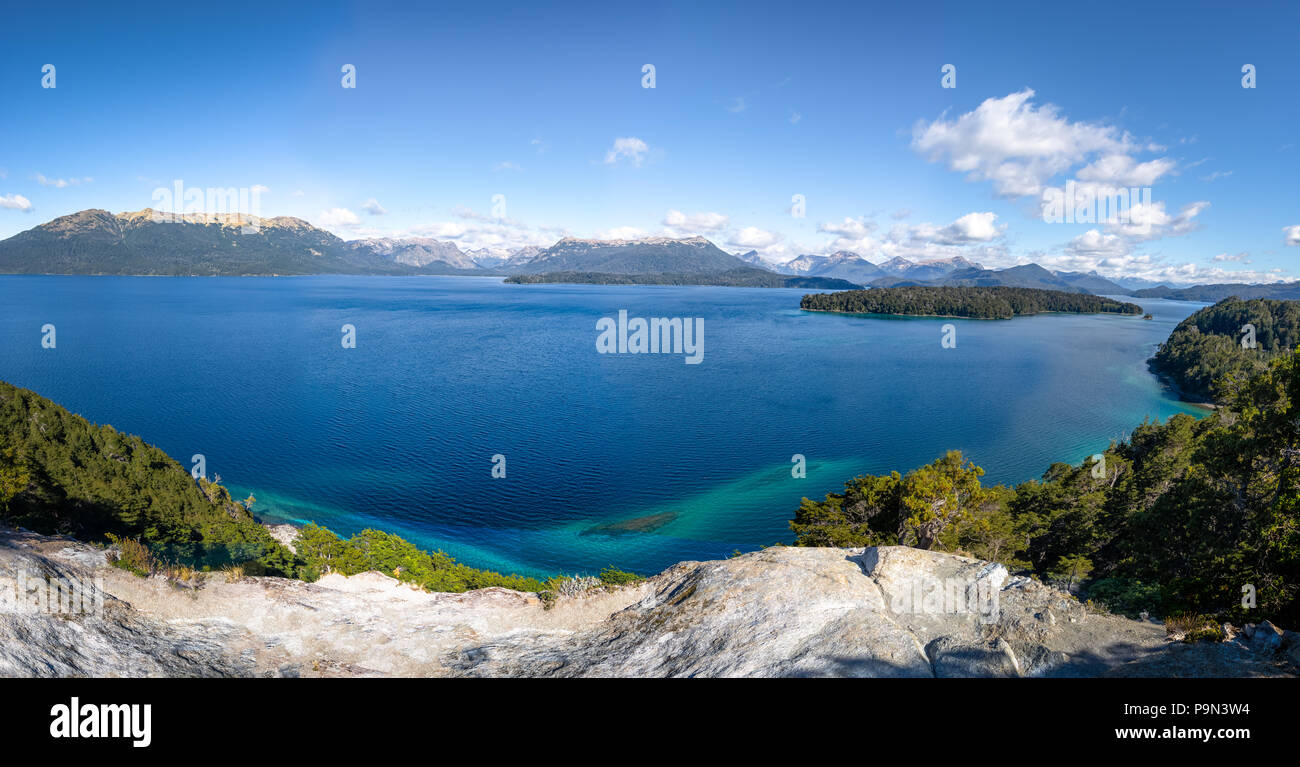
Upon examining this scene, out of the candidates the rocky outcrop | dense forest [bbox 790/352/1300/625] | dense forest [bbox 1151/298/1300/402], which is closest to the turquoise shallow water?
dense forest [bbox 1151/298/1300/402]

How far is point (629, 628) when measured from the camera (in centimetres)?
1703

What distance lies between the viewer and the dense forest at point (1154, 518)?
54.2 feet

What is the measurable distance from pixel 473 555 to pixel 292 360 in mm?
78808

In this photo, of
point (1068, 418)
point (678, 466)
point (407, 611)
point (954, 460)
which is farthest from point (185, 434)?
point (1068, 418)

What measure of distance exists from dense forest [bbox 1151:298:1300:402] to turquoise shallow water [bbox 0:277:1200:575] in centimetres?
554

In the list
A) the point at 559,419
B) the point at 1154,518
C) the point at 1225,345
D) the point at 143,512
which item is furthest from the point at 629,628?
the point at 1225,345

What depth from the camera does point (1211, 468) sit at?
66.2 ft

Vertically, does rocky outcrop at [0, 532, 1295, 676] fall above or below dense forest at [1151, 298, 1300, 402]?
below

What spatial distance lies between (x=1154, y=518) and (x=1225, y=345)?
12923 centimetres

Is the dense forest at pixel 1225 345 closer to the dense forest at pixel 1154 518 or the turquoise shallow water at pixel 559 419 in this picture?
the turquoise shallow water at pixel 559 419

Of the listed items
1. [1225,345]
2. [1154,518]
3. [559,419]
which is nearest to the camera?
[1154,518]

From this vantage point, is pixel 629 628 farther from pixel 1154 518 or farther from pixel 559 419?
pixel 559 419

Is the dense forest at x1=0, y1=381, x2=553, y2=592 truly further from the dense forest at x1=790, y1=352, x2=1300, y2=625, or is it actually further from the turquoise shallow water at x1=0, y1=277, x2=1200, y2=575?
the dense forest at x1=790, y1=352, x2=1300, y2=625

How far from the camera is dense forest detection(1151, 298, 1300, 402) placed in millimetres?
94250
